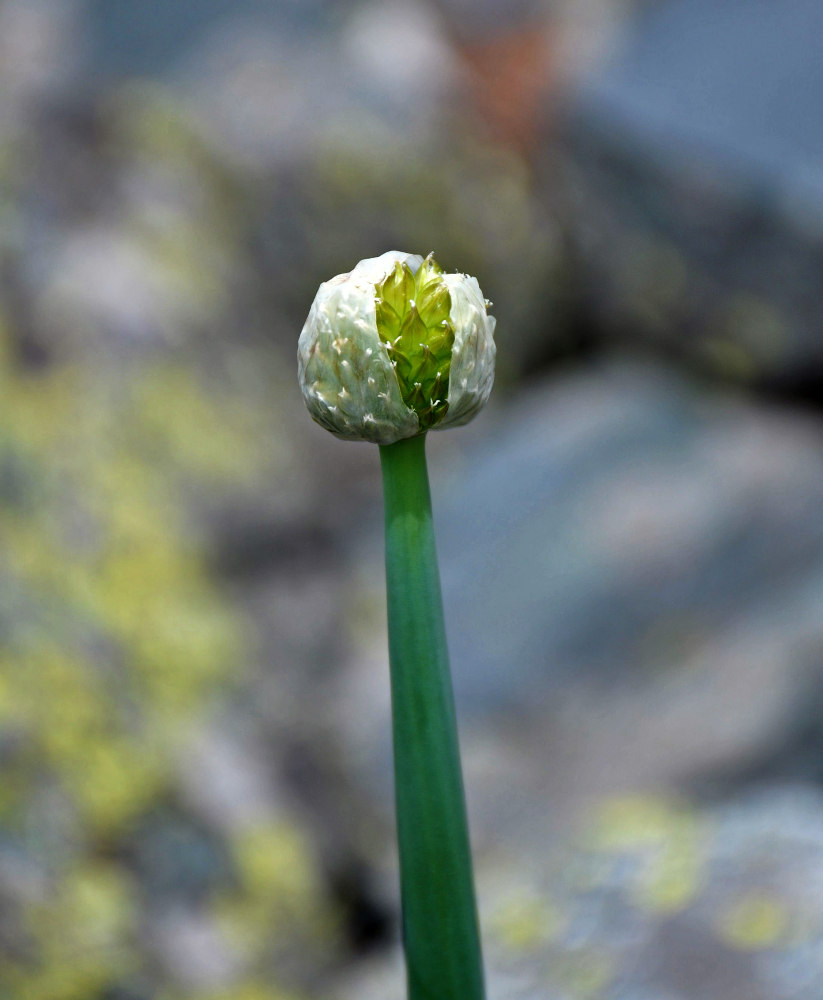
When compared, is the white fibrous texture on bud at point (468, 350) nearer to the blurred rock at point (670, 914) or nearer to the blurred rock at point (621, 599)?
the blurred rock at point (670, 914)

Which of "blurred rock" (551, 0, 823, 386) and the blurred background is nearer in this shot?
the blurred background

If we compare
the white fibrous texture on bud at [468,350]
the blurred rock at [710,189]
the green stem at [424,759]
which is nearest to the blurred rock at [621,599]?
the blurred rock at [710,189]

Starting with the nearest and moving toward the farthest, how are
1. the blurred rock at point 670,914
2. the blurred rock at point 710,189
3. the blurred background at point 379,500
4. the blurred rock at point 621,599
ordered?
1. the blurred rock at point 670,914
2. the blurred background at point 379,500
3. the blurred rock at point 621,599
4. the blurred rock at point 710,189

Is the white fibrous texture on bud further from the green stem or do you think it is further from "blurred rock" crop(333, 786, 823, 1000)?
"blurred rock" crop(333, 786, 823, 1000)

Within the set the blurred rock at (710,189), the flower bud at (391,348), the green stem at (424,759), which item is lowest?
the green stem at (424,759)

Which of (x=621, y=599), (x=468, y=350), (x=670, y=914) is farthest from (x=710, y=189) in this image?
(x=468, y=350)

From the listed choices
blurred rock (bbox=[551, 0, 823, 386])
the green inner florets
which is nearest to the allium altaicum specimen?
the green inner florets
